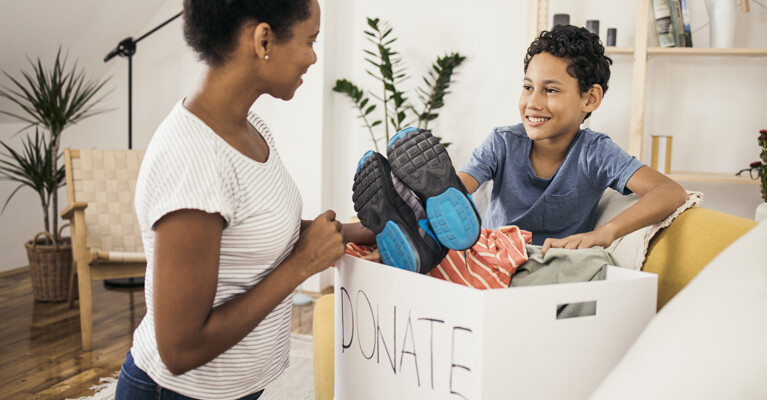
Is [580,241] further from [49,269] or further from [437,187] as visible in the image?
[49,269]

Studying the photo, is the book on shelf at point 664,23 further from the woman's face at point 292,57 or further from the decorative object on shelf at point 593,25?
the woman's face at point 292,57

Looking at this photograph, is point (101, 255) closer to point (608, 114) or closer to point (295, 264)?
point (295, 264)

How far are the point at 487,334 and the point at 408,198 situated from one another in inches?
14.2

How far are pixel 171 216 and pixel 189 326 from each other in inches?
5.5

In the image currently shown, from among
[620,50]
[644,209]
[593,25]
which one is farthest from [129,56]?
[644,209]

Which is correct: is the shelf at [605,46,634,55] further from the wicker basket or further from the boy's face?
the wicker basket

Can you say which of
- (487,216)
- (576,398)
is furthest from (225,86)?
(487,216)

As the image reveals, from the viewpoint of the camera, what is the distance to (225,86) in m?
0.86

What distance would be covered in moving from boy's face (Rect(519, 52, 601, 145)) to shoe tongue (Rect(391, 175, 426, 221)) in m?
0.61

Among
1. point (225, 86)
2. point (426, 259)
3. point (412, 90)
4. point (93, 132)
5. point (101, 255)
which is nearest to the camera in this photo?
point (225, 86)

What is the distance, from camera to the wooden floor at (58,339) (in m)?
2.21

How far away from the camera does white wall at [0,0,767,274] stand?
2865 mm

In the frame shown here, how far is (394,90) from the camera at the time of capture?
3145 millimetres

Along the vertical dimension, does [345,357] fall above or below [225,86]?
below
